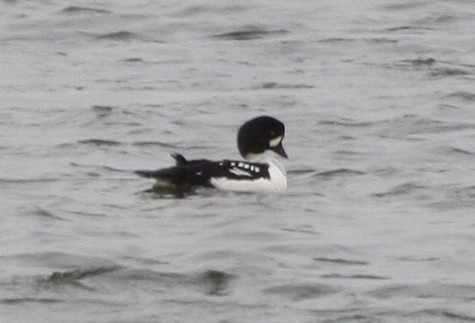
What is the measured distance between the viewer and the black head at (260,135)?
15.1 meters

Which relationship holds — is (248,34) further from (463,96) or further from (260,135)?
(260,135)

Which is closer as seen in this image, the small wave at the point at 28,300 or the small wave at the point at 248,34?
the small wave at the point at 28,300

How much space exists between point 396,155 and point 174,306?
5.27m

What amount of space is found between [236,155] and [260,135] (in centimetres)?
114

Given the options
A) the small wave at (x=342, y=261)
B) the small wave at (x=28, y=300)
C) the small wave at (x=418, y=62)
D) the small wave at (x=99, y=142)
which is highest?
the small wave at (x=28, y=300)

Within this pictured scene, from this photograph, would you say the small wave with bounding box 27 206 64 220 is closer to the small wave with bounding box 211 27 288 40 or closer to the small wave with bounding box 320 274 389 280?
the small wave with bounding box 320 274 389 280

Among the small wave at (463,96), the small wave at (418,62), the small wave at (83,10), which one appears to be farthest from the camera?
the small wave at (83,10)

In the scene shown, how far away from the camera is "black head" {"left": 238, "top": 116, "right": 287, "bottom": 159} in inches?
596

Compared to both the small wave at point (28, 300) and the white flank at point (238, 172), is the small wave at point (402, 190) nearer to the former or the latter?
the white flank at point (238, 172)

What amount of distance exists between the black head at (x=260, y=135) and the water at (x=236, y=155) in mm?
362

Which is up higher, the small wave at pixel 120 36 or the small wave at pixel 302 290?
the small wave at pixel 302 290

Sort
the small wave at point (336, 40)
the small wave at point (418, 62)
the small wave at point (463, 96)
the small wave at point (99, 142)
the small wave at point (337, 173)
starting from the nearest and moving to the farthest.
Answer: the small wave at point (337, 173), the small wave at point (99, 142), the small wave at point (463, 96), the small wave at point (418, 62), the small wave at point (336, 40)

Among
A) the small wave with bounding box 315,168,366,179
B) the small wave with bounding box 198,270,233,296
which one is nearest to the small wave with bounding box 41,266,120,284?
the small wave with bounding box 198,270,233,296

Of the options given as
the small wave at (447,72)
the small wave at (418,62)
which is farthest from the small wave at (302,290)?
the small wave at (418,62)
